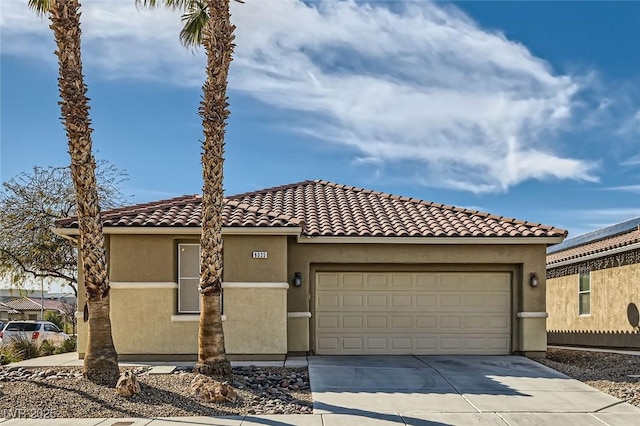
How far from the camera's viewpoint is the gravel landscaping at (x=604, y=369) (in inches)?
438

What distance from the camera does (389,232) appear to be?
49.5 feet

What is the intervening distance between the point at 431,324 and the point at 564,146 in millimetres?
7273

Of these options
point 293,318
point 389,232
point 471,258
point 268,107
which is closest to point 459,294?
point 471,258

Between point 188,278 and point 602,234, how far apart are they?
1476 cm

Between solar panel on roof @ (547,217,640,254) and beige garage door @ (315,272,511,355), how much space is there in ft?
23.4

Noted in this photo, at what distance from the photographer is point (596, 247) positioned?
20.1 m

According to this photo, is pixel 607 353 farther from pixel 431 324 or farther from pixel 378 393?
pixel 378 393

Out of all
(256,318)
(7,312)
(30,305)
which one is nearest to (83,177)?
(256,318)

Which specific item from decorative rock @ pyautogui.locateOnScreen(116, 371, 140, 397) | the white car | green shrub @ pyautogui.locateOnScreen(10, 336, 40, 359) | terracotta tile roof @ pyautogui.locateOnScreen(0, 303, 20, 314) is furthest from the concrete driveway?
terracotta tile roof @ pyautogui.locateOnScreen(0, 303, 20, 314)

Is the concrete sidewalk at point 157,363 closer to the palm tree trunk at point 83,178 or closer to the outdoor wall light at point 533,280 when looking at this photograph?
the palm tree trunk at point 83,178

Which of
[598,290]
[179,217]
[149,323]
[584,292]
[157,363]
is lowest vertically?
[157,363]

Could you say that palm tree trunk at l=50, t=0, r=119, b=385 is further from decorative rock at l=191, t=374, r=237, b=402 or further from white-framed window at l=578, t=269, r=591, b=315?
white-framed window at l=578, t=269, r=591, b=315

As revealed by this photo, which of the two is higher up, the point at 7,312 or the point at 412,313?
the point at 412,313

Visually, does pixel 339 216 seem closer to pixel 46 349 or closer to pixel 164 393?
pixel 164 393
